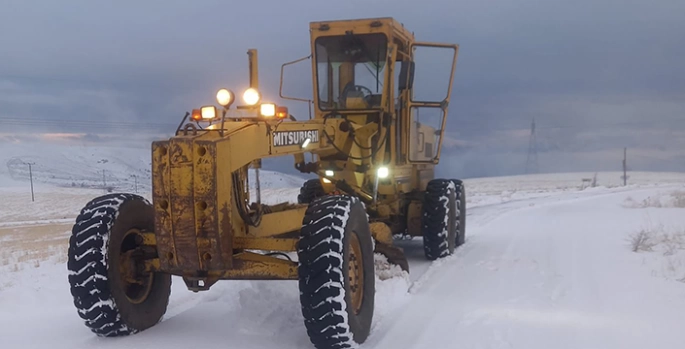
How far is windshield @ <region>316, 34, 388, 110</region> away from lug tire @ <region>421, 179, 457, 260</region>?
178cm

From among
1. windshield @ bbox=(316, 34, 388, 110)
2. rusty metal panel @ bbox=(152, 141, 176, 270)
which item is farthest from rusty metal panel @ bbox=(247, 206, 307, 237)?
windshield @ bbox=(316, 34, 388, 110)

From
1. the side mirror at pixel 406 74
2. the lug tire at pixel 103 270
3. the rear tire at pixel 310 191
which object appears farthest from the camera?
the rear tire at pixel 310 191

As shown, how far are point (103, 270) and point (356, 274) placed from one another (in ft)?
7.04

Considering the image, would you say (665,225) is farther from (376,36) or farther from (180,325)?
(180,325)

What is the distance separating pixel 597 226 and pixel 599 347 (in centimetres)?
858

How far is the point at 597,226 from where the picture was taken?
1297 centimetres

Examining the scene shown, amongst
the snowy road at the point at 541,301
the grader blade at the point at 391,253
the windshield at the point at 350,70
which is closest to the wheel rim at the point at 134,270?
the snowy road at the point at 541,301

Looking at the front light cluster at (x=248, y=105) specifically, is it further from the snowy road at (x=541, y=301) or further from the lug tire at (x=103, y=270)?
the snowy road at (x=541, y=301)

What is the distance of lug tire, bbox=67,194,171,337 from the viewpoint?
507 centimetres

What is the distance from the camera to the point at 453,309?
6312 millimetres

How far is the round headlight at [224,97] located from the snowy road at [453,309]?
2.02 metres

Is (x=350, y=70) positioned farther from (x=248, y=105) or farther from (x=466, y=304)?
(x=466, y=304)

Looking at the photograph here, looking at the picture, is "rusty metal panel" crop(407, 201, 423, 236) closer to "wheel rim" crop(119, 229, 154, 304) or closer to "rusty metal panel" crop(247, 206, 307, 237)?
"rusty metal panel" crop(247, 206, 307, 237)

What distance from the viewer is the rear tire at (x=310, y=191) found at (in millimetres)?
10117
